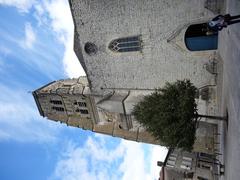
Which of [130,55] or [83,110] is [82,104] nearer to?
[83,110]

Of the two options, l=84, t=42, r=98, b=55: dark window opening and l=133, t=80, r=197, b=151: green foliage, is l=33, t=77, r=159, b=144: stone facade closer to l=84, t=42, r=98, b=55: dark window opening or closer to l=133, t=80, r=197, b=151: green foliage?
l=84, t=42, r=98, b=55: dark window opening

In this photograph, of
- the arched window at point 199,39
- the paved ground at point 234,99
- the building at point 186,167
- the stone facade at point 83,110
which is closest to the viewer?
the paved ground at point 234,99

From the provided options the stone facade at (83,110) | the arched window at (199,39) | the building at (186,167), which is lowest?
the building at (186,167)

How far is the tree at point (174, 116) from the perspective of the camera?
1242 cm

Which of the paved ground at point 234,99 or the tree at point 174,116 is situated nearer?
the paved ground at point 234,99

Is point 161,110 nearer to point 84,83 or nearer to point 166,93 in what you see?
point 166,93

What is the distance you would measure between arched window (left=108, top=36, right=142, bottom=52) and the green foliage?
5.65m

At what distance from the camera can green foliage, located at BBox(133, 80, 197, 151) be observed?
A: 1242cm

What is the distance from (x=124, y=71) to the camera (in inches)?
754

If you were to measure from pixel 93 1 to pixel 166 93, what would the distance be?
27.0 ft

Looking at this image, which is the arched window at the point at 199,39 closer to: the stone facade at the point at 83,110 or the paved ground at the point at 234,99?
the stone facade at the point at 83,110

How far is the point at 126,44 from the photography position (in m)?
18.6

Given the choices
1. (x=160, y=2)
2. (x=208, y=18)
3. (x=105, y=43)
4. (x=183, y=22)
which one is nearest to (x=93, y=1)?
(x=105, y=43)

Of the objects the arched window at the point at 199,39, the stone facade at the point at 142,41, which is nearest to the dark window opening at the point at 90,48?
the stone facade at the point at 142,41
